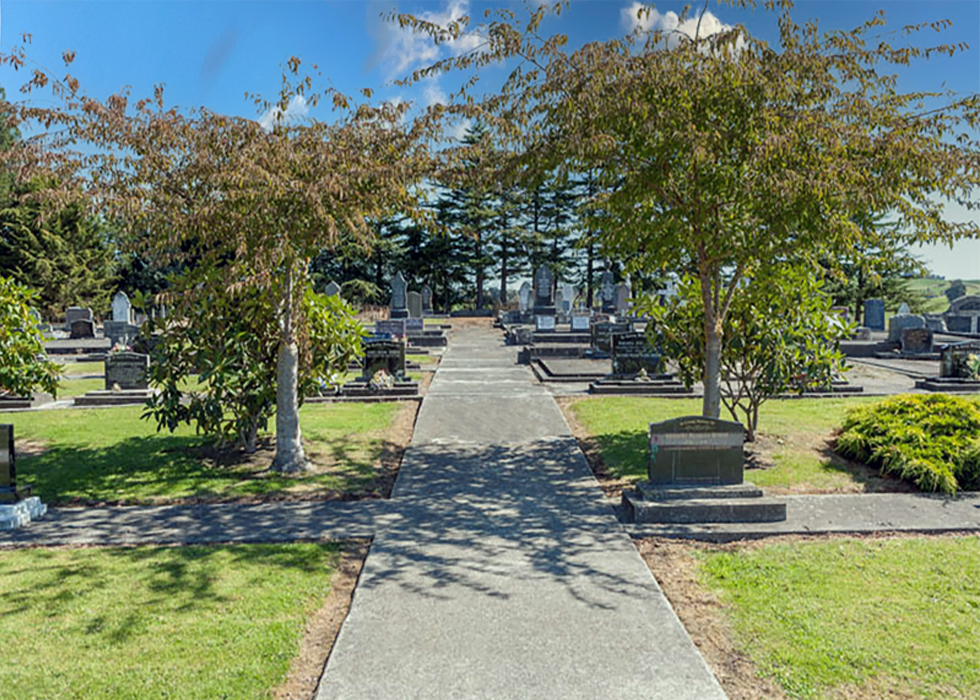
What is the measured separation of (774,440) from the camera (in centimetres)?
1090

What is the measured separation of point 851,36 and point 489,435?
24.6 feet

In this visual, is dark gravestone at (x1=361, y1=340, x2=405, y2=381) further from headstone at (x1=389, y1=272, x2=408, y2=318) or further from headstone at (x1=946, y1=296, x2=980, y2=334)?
headstone at (x1=946, y1=296, x2=980, y2=334)

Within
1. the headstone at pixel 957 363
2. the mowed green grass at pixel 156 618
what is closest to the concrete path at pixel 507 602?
the mowed green grass at pixel 156 618

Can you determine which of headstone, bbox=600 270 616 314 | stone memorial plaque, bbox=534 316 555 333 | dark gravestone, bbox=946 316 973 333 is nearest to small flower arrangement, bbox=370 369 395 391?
stone memorial plaque, bbox=534 316 555 333

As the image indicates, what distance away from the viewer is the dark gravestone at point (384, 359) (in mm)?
17203

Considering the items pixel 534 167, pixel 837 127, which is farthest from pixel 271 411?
pixel 837 127

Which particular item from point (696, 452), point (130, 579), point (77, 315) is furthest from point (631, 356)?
point (77, 315)

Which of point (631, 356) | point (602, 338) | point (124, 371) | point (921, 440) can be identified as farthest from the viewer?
point (602, 338)

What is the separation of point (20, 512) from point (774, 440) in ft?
32.3

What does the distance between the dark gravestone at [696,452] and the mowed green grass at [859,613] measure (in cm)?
109

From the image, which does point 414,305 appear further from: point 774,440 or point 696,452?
point 696,452

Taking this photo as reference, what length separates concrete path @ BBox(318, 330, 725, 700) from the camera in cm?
424

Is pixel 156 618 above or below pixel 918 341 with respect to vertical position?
below

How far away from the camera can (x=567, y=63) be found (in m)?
8.81
